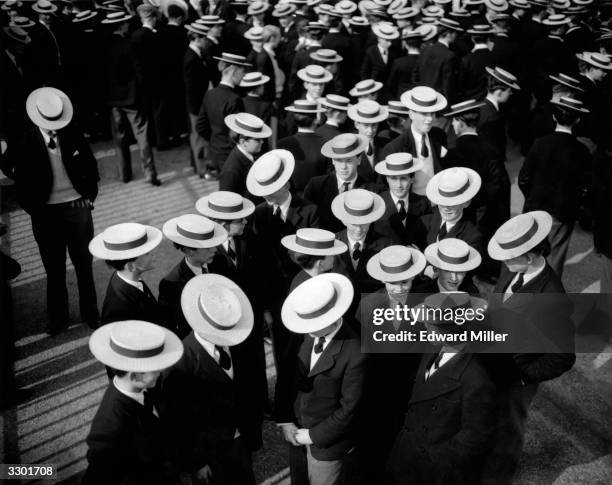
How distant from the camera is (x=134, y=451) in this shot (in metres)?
2.93

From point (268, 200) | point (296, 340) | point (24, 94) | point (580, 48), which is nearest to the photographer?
point (296, 340)

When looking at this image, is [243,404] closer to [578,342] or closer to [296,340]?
[296,340]

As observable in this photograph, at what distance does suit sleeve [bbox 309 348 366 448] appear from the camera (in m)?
3.22

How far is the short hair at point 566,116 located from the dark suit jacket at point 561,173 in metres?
0.12

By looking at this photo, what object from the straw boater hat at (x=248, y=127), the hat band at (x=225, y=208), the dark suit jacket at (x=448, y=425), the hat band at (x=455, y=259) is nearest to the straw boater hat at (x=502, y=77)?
the straw boater hat at (x=248, y=127)

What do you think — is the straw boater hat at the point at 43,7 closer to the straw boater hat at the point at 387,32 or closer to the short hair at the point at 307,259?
the straw boater hat at the point at 387,32

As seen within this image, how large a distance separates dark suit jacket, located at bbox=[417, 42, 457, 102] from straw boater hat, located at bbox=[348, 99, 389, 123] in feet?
9.54

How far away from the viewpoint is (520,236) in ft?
13.1

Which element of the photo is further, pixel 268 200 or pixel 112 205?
pixel 112 205

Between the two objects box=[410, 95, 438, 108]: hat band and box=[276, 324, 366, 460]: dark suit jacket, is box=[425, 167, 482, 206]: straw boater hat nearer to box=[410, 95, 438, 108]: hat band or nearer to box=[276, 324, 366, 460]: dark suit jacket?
box=[410, 95, 438, 108]: hat band

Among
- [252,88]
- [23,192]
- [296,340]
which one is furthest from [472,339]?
[252,88]

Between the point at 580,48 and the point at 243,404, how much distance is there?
381 inches

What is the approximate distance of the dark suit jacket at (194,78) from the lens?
8.22 meters

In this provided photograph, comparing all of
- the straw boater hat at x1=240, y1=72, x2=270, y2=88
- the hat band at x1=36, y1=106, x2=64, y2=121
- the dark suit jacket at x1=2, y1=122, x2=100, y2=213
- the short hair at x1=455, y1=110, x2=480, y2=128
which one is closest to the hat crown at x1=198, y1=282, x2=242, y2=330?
the dark suit jacket at x1=2, y1=122, x2=100, y2=213
